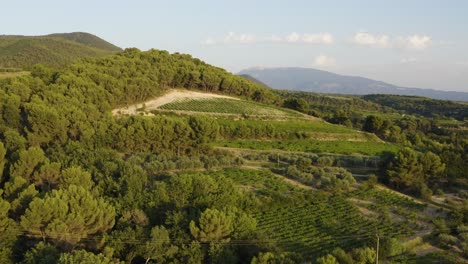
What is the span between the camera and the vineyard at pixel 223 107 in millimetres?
68875

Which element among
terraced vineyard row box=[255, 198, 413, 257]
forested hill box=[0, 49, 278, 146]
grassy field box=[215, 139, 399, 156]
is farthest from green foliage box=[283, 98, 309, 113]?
terraced vineyard row box=[255, 198, 413, 257]

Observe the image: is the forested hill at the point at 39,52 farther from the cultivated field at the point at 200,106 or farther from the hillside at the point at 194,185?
the hillside at the point at 194,185

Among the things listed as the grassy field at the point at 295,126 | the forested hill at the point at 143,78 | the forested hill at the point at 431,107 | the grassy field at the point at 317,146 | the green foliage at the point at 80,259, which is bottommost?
the green foliage at the point at 80,259

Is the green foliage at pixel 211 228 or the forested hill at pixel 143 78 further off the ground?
the forested hill at pixel 143 78

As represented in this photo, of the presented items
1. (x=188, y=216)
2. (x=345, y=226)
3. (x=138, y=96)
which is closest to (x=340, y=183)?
(x=345, y=226)

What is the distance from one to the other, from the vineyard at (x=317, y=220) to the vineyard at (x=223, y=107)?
31699 millimetres

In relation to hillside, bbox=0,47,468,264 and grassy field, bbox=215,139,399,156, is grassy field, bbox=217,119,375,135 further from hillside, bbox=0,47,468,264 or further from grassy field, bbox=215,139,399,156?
grassy field, bbox=215,139,399,156

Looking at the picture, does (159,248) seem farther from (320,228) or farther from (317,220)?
(317,220)

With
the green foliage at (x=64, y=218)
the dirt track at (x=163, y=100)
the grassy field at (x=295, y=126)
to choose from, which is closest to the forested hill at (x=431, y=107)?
the grassy field at (x=295, y=126)

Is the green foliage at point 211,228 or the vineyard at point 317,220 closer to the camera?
the green foliage at point 211,228

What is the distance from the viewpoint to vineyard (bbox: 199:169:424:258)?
26297 mm

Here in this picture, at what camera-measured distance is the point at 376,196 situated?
36.5m

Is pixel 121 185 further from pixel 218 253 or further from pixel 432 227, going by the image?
pixel 432 227

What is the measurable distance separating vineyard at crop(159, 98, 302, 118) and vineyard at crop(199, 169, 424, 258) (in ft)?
104
